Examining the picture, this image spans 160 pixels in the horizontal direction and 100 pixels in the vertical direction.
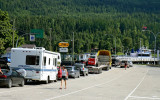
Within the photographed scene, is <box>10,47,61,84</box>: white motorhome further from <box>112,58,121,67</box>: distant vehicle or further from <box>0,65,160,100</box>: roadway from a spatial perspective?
<box>112,58,121,67</box>: distant vehicle

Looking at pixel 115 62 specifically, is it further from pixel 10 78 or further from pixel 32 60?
pixel 10 78

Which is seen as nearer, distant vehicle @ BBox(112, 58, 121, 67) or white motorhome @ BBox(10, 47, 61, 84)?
white motorhome @ BBox(10, 47, 61, 84)

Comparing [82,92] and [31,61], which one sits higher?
[31,61]

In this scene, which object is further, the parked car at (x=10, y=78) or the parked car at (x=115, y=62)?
the parked car at (x=115, y=62)

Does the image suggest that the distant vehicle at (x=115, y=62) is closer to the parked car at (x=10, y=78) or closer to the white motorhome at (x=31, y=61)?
the white motorhome at (x=31, y=61)

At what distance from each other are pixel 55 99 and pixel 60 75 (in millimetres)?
7199

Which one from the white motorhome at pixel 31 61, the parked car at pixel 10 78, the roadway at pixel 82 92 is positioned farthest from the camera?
the white motorhome at pixel 31 61

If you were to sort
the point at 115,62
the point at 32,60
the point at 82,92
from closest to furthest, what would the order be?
the point at 82,92
the point at 32,60
the point at 115,62

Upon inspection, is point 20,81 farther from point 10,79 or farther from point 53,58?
point 53,58

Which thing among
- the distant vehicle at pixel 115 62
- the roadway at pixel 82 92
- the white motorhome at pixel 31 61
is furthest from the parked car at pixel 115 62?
the white motorhome at pixel 31 61

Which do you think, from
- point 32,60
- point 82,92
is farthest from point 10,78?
point 82,92

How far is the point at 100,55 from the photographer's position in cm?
6112

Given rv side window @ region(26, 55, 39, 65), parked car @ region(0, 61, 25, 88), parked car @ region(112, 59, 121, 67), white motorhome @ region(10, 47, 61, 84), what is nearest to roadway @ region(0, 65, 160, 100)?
parked car @ region(0, 61, 25, 88)

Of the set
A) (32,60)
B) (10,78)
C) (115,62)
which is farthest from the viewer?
(115,62)
